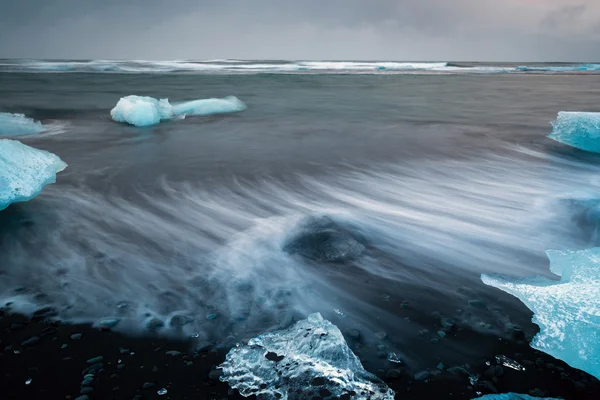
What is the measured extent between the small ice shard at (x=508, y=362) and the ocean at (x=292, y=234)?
0.12 feet

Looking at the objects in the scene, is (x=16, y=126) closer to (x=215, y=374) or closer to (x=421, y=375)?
(x=215, y=374)

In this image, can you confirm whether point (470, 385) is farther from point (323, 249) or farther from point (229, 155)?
point (229, 155)

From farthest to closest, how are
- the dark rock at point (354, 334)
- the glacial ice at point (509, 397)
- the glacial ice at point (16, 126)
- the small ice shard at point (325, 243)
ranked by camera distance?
the glacial ice at point (16, 126), the small ice shard at point (325, 243), the dark rock at point (354, 334), the glacial ice at point (509, 397)

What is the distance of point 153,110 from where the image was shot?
9.13 m

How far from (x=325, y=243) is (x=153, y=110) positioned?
296 inches

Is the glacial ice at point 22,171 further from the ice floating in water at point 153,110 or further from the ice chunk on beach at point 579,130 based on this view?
the ice chunk on beach at point 579,130

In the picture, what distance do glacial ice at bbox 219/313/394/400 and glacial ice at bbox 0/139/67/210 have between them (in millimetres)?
2884

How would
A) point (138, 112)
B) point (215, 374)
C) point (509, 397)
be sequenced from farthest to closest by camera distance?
point (138, 112) < point (215, 374) < point (509, 397)

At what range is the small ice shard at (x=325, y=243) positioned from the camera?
2947 millimetres

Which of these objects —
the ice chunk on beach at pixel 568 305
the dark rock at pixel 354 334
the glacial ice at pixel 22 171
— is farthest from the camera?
the glacial ice at pixel 22 171

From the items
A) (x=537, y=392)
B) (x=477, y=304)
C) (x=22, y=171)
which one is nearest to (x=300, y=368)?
(x=537, y=392)

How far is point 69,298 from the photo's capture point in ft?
7.68

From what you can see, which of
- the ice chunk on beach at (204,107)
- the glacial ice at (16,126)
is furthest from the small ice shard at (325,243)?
the ice chunk on beach at (204,107)

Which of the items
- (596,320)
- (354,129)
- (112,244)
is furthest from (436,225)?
(354,129)
